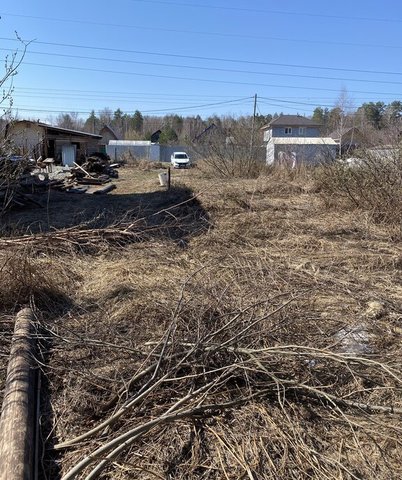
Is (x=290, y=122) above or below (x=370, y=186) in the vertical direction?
above

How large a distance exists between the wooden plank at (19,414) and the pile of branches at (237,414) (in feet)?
0.75

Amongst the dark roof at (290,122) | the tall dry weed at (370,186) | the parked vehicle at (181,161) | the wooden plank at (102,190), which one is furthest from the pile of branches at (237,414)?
the dark roof at (290,122)

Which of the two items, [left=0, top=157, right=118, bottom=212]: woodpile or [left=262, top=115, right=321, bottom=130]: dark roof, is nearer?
[left=0, top=157, right=118, bottom=212]: woodpile

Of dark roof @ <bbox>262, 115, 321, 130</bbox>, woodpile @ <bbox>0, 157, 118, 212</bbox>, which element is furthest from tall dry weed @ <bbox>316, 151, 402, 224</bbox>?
dark roof @ <bbox>262, 115, 321, 130</bbox>

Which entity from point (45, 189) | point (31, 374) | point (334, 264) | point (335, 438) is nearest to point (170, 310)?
point (31, 374)

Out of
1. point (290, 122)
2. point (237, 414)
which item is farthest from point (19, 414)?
point (290, 122)

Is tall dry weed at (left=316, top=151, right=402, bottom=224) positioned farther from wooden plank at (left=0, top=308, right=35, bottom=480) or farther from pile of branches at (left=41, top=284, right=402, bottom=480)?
wooden plank at (left=0, top=308, right=35, bottom=480)

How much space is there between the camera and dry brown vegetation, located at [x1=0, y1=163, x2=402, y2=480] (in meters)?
2.68

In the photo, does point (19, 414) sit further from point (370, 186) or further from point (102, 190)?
point (102, 190)

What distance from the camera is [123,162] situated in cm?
4266

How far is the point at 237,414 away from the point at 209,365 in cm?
40

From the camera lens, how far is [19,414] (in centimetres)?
287

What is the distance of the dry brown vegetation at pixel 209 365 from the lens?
2684 millimetres

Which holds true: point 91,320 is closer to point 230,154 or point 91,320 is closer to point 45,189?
point 45,189
